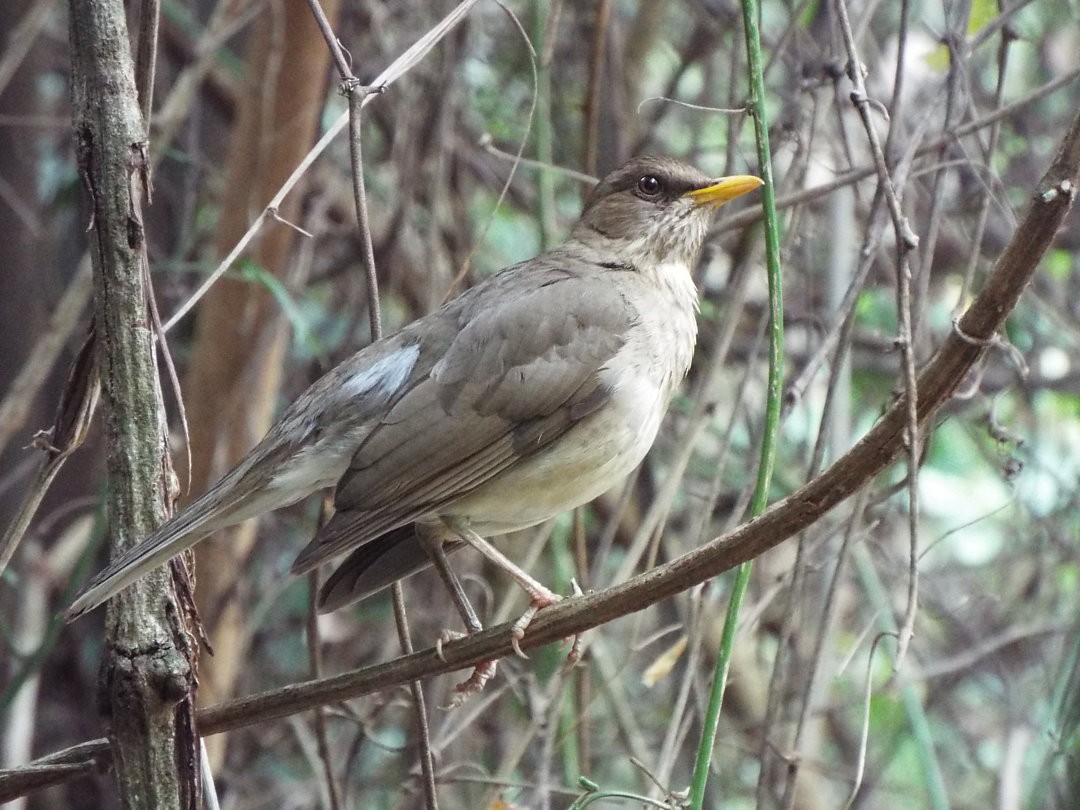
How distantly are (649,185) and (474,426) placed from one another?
1257 mm

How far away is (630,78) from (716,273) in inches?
41.8

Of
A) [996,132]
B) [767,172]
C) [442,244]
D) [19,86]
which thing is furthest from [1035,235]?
[19,86]

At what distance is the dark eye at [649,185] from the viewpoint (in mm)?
4406

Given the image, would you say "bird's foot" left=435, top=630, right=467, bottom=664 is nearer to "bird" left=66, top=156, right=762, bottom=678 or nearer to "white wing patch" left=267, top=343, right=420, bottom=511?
"bird" left=66, top=156, right=762, bottom=678

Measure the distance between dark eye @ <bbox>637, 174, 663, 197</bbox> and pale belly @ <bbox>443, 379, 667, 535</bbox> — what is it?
3.22 feet

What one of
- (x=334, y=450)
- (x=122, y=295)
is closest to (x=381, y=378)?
(x=334, y=450)

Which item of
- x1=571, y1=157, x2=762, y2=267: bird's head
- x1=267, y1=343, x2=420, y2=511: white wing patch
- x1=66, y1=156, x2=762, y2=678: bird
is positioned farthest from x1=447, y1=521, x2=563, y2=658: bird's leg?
x1=571, y1=157, x2=762, y2=267: bird's head

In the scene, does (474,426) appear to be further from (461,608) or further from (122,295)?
(122,295)

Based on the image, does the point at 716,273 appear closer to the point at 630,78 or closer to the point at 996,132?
the point at 630,78

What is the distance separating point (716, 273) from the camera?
259 inches

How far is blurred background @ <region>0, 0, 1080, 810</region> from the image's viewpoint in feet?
15.3

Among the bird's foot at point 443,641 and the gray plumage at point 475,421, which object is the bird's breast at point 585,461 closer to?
the gray plumage at point 475,421

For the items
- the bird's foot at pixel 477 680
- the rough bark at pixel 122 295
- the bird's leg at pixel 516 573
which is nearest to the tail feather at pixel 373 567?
the bird's leg at pixel 516 573

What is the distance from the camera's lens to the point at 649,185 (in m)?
4.41
